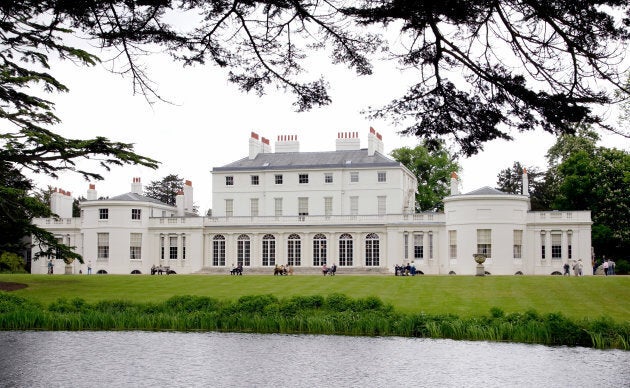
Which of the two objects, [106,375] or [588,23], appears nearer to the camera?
[588,23]

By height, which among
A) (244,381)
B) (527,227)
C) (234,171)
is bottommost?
(244,381)

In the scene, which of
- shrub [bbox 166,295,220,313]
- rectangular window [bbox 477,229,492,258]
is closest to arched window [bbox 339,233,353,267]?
rectangular window [bbox 477,229,492,258]

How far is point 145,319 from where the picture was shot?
69.2 feet

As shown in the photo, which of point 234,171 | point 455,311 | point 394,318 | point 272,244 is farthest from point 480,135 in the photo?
point 234,171

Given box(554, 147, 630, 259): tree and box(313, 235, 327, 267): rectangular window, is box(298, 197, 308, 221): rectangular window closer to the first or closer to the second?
box(313, 235, 327, 267): rectangular window

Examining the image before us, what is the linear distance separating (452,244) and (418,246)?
105 inches

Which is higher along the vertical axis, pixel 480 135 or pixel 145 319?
pixel 480 135

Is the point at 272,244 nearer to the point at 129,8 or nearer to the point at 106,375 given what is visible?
the point at 106,375

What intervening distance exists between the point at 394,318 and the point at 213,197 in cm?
3677

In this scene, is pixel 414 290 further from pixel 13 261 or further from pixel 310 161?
pixel 13 261

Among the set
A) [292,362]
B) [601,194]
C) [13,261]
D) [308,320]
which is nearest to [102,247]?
[13,261]

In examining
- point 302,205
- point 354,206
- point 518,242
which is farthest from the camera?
point 302,205

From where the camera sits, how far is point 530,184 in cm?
6831

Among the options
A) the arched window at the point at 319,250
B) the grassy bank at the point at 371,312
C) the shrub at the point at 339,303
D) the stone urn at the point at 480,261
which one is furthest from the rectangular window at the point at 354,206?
the shrub at the point at 339,303
